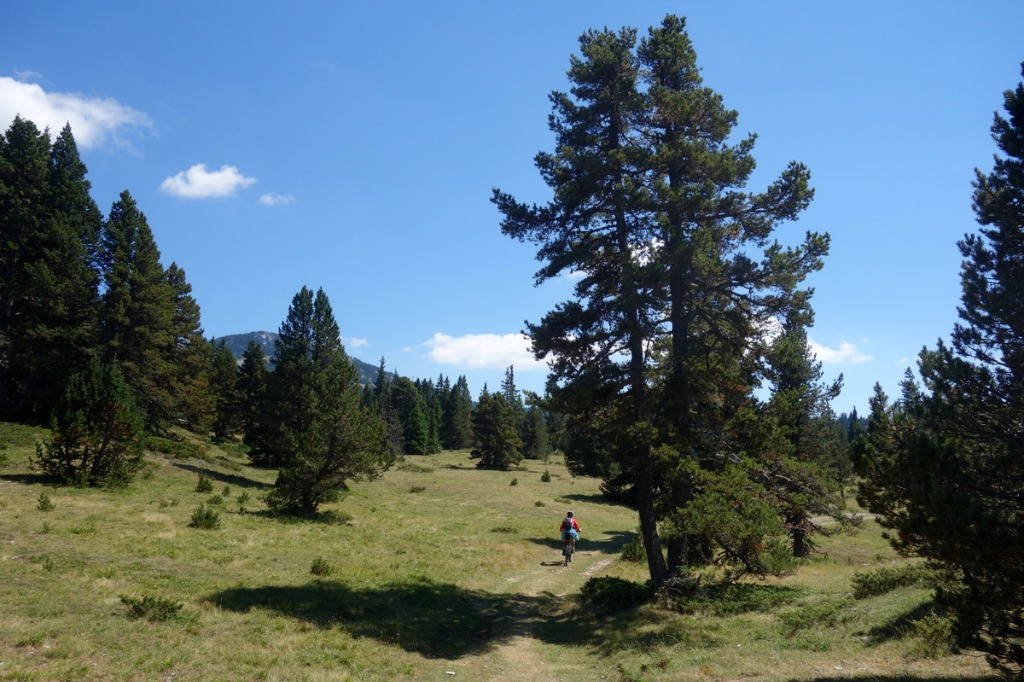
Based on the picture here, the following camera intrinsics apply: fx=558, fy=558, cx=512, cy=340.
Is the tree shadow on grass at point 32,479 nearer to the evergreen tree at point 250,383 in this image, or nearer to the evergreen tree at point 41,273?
the evergreen tree at point 41,273

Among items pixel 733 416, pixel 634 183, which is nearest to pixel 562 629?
pixel 733 416

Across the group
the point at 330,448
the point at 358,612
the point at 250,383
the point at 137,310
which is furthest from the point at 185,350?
the point at 358,612

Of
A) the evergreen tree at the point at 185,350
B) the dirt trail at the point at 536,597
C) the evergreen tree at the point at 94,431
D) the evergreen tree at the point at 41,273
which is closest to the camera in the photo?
the dirt trail at the point at 536,597

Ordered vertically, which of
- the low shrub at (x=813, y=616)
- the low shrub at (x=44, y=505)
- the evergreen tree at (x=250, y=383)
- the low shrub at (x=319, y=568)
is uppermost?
the evergreen tree at (x=250, y=383)

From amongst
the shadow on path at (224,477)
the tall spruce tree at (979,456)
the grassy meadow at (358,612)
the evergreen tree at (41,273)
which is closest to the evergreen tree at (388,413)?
the shadow on path at (224,477)

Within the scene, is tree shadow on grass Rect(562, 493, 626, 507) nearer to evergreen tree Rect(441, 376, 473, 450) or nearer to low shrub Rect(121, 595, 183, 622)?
low shrub Rect(121, 595, 183, 622)

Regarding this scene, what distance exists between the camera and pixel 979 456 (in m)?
8.09

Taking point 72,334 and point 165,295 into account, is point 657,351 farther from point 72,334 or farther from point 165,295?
point 72,334

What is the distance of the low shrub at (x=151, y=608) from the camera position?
37.4 feet

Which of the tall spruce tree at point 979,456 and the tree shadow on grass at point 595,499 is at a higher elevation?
the tall spruce tree at point 979,456

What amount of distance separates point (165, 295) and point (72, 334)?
6183 mm

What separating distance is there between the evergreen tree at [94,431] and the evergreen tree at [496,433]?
4613cm

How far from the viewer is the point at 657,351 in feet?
55.8

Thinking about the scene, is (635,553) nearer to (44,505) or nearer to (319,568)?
(319,568)
